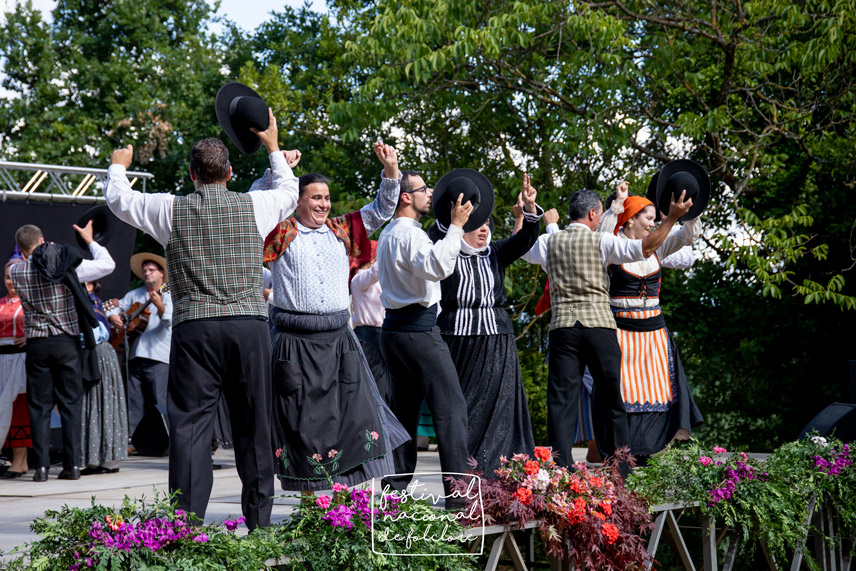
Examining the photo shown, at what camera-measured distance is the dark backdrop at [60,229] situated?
9844 millimetres

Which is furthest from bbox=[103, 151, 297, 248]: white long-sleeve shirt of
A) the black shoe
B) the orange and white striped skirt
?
the black shoe

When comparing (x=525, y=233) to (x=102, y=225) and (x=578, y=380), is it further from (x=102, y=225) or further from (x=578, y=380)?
(x=102, y=225)

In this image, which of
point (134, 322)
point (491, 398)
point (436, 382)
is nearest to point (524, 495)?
point (436, 382)

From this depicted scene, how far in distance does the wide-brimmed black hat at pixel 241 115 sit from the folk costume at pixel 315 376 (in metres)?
0.28

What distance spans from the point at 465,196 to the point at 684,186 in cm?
115

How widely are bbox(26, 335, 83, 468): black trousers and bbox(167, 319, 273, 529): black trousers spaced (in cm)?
355

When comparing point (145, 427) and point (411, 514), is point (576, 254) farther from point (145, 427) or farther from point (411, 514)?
point (145, 427)

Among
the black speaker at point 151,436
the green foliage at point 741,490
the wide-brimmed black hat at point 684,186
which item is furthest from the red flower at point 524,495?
the black speaker at point 151,436

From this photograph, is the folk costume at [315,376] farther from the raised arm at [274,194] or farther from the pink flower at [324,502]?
the pink flower at [324,502]

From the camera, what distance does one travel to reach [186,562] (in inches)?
112

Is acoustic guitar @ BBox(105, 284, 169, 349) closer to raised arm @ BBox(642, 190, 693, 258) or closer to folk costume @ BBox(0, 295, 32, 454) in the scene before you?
folk costume @ BBox(0, 295, 32, 454)

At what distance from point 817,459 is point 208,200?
334 cm

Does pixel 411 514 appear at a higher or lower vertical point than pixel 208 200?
lower

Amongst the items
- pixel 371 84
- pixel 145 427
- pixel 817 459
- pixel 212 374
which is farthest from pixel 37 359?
pixel 817 459
